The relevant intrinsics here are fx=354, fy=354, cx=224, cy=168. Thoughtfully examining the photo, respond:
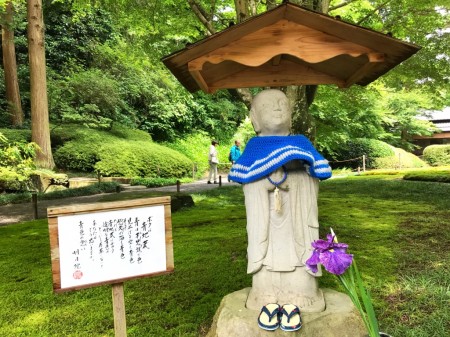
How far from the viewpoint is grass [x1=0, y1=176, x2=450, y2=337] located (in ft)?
9.85

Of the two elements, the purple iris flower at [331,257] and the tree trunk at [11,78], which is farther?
the tree trunk at [11,78]

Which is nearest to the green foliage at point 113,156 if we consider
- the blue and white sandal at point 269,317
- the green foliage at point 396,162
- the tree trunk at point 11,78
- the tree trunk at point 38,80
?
the tree trunk at point 11,78

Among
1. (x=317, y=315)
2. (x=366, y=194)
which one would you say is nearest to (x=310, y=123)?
(x=317, y=315)

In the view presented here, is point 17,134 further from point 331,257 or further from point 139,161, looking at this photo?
point 331,257

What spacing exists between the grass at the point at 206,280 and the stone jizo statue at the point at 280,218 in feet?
2.65

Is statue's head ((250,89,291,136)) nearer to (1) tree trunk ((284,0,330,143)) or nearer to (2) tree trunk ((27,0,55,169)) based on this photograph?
(1) tree trunk ((284,0,330,143))

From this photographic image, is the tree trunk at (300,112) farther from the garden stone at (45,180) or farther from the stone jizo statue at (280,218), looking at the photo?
the garden stone at (45,180)

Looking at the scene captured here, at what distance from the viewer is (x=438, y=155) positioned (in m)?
21.2

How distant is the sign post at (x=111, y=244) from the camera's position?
2.00 meters

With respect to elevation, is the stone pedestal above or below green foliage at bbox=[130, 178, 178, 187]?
below

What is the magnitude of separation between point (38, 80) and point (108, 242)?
35.1 ft

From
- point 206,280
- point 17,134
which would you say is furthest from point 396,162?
point 206,280

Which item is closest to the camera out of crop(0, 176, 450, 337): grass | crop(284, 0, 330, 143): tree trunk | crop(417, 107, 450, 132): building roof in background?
crop(0, 176, 450, 337): grass

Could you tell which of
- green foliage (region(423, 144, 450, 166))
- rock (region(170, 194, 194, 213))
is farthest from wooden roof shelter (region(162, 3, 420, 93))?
green foliage (region(423, 144, 450, 166))
